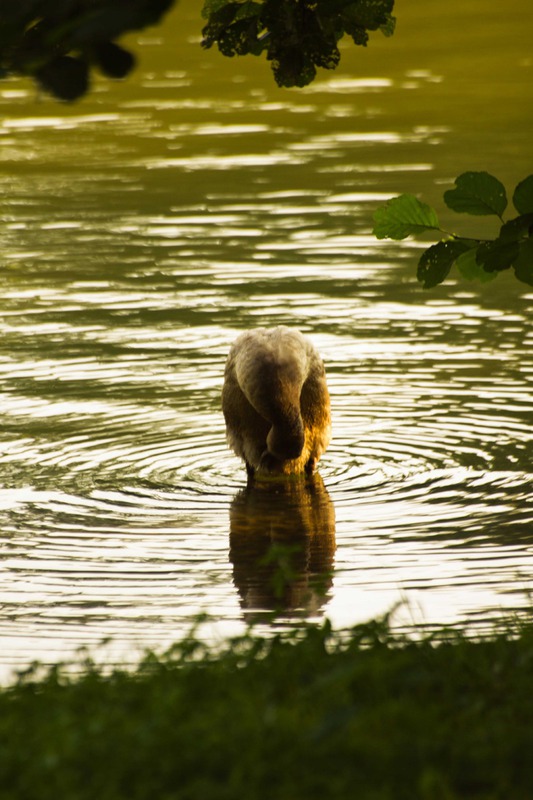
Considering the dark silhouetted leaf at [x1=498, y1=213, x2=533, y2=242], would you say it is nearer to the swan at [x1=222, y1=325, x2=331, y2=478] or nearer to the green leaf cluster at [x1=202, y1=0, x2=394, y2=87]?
the green leaf cluster at [x1=202, y1=0, x2=394, y2=87]

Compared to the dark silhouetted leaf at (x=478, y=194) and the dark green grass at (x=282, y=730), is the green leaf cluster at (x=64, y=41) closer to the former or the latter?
the dark silhouetted leaf at (x=478, y=194)

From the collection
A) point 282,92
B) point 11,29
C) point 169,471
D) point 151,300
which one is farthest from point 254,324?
point 282,92

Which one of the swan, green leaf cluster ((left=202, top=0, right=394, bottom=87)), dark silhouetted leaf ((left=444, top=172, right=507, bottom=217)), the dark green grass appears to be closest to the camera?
the dark green grass

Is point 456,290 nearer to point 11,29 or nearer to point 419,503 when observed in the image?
point 419,503

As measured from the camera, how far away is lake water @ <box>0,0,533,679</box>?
28.8 ft

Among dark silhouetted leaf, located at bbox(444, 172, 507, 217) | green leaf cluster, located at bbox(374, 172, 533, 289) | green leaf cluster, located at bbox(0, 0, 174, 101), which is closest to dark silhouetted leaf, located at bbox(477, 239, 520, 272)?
green leaf cluster, located at bbox(374, 172, 533, 289)

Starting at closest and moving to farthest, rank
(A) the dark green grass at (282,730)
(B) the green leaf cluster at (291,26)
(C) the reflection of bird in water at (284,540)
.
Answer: (A) the dark green grass at (282,730)
(B) the green leaf cluster at (291,26)
(C) the reflection of bird in water at (284,540)

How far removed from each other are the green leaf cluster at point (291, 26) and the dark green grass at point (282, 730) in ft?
8.07

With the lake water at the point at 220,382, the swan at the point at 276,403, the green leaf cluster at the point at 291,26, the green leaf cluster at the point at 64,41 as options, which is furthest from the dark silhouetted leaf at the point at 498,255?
the swan at the point at 276,403

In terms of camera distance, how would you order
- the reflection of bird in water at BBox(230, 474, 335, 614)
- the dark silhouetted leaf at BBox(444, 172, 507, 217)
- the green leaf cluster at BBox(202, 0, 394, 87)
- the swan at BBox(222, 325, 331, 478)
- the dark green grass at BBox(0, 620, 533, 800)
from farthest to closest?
the swan at BBox(222, 325, 331, 478) < the reflection of bird in water at BBox(230, 474, 335, 614) < the green leaf cluster at BBox(202, 0, 394, 87) < the dark silhouetted leaf at BBox(444, 172, 507, 217) < the dark green grass at BBox(0, 620, 533, 800)

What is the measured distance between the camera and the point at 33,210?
20.3 meters

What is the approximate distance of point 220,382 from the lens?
1332 cm

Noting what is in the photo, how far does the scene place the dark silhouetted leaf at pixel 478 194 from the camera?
6.02 metres

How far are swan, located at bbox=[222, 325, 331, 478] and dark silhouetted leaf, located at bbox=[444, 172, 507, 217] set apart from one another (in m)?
4.78
